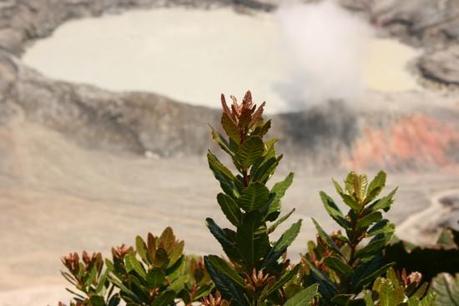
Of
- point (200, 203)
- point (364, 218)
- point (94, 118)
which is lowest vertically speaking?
point (364, 218)

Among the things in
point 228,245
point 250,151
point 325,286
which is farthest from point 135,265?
point 250,151

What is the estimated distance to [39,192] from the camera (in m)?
15.4

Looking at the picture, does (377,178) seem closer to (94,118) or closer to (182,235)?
(182,235)

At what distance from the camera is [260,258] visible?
6.52ft

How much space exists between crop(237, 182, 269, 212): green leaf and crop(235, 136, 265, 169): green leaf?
7 cm

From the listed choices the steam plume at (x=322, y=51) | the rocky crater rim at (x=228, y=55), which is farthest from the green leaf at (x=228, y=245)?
the steam plume at (x=322, y=51)

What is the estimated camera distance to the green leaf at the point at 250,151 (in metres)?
1.83

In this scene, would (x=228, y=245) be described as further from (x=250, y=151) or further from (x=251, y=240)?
(x=250, y=151)

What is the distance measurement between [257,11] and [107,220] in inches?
637

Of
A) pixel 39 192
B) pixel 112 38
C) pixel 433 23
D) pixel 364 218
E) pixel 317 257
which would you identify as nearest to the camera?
pixel 364 218

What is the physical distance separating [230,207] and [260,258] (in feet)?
0.62

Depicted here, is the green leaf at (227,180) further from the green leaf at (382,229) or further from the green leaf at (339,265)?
the green leaf at (382,229)

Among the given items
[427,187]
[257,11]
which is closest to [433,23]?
[257,11]

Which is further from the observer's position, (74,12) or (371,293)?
(74,12)
